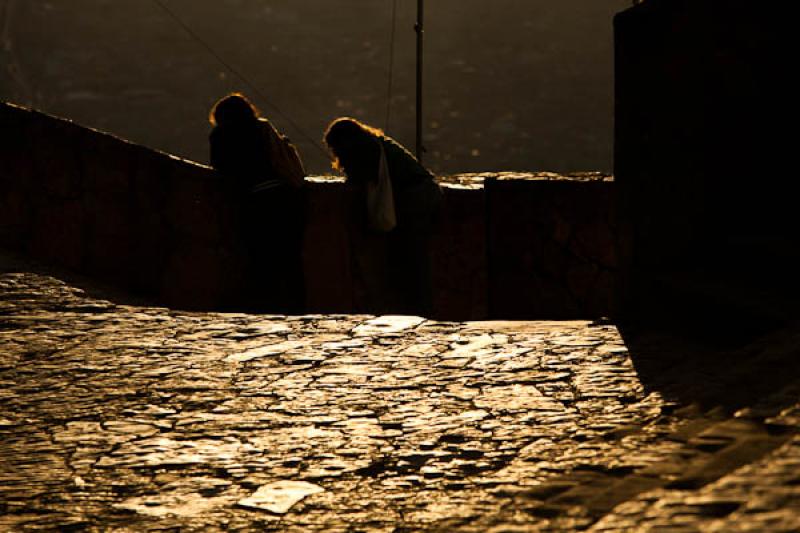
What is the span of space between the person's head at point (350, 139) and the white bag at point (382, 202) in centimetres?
11

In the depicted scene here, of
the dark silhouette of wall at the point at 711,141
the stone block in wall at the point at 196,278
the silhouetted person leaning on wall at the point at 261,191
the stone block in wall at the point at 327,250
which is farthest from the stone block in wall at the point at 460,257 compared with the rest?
the dark silhouette of wall at the point at 711,141

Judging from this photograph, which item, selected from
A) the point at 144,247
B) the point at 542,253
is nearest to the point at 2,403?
the point at 144,247

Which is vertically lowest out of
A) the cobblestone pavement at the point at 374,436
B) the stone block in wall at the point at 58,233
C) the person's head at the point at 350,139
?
the cobblestone pavement at the point at 374,436

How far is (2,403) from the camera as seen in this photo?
3.52 m

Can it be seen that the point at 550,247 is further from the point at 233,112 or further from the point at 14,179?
the point at 14,179

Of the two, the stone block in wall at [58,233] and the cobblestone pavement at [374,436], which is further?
the stone block in wall at [58,233]

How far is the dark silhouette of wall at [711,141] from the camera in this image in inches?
171

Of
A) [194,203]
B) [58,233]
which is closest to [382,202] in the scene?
Result: [194,203]

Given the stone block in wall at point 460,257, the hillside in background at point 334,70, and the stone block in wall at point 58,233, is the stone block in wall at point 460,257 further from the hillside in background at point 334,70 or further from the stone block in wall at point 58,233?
the hillside in background at point 334,70

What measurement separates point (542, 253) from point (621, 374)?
4.09 m

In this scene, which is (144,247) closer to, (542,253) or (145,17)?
(542,253)

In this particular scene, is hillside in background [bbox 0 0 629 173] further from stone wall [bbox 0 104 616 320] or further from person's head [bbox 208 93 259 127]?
person's head [bbox 208 93 259 127]

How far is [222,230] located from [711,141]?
10.8 feet

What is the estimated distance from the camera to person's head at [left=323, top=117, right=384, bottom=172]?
709cm
